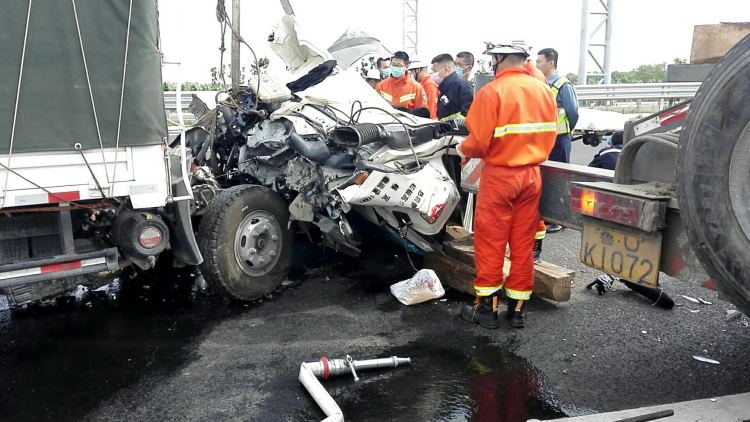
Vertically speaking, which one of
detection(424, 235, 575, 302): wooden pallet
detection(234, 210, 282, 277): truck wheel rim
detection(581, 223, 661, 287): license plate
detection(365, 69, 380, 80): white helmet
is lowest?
detection(424, 235, 575, 302): wooden pallet

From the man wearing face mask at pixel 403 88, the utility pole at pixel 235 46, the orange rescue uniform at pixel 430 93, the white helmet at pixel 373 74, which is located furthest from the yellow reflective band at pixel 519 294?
the white helmet at pixel 373 74

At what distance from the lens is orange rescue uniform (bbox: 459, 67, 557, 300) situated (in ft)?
13.7

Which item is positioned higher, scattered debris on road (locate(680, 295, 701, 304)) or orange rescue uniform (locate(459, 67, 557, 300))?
orange rescue uniform (locate(459, 67, 557, 300))

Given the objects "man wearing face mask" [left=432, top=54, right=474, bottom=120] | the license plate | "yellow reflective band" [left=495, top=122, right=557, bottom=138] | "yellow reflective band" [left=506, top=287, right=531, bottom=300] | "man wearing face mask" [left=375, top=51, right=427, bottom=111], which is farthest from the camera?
"man wearing face mask" [left=375, top=51, right=427, bottom=111]

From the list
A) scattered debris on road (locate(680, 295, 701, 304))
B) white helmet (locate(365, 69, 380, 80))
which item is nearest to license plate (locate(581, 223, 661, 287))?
scattered debris on road (locate(680, 295, 701, 304))

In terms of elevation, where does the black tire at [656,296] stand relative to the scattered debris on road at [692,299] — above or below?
above

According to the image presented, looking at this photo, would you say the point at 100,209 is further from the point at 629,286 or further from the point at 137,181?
the point at 629,286

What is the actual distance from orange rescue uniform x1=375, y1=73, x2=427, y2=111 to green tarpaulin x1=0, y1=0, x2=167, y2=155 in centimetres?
493

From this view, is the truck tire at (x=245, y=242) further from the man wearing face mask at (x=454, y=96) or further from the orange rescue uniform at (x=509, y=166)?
the man wearing face mask at (x=454, y=96)

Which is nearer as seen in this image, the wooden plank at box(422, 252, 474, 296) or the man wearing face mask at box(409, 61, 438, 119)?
the wooden plank at box(422, 252, 474, 296)

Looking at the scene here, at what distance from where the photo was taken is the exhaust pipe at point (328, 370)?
3.25 m

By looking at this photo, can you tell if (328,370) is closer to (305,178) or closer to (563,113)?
(305,178)

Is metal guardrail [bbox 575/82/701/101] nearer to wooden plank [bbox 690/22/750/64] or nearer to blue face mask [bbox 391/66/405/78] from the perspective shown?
blue face mask [bbox 391/66/405/78]

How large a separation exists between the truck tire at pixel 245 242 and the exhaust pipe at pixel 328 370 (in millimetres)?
1224
